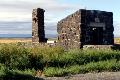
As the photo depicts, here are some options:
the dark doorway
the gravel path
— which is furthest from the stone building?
the gravel path

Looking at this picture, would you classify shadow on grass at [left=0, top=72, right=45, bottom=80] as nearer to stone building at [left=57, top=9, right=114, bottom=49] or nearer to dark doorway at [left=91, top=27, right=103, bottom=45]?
stone building at [left=57, top=9, right=114, bottom=49]

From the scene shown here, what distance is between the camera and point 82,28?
77.0ft

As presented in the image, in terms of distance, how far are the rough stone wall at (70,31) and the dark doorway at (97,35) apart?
1226 millimetres

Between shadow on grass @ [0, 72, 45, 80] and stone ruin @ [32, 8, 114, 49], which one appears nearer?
shadow on grass @ [0, 72, 45, 80]

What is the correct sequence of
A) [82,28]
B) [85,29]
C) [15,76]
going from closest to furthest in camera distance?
[15,76]
[82,28]
[85,29]

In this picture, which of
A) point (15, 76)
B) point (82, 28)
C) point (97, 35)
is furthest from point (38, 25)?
point (15, 76)

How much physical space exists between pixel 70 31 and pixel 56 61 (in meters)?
6.47

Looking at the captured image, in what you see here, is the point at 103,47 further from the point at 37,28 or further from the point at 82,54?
the point at 37,28

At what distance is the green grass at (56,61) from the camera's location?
16.4 meters

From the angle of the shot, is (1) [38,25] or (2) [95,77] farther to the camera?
(1) [38,25]

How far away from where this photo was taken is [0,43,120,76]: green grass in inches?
648

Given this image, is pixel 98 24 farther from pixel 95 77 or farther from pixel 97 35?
pixel 95 77

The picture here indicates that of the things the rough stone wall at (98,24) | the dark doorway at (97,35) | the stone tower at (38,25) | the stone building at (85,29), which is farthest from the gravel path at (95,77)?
the stone tower at (38,25)

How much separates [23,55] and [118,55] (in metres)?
5.02
